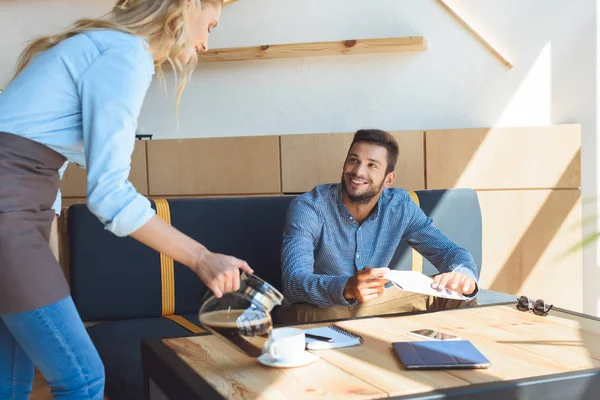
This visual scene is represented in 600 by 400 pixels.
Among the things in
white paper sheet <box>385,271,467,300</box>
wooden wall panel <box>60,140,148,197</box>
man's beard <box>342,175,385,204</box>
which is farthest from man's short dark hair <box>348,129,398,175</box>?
wooden wall panel <box>60,140,148,197</box>

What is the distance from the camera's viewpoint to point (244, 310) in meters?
1.34

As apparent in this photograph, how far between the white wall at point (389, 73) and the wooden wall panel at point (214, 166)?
32 centimetres

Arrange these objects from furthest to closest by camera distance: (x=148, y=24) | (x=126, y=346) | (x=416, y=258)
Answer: (x=416, y=258)
(x=126, y=346)
(x=148, y=24)

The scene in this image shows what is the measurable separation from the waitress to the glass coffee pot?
0.02 metres

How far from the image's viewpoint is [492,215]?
3607 mm

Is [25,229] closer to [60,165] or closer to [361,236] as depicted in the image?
[60,165]

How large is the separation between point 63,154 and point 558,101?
2.98 metres

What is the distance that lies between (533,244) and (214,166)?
1.70 meters

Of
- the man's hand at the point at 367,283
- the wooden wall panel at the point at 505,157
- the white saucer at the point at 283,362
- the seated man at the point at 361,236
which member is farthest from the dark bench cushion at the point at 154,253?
the white saucer at the point at 283,362

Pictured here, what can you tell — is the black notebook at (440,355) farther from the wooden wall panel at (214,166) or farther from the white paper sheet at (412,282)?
the wooden wall panel at (214,166)

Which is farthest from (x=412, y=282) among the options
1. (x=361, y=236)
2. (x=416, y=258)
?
(x=416, y=258)

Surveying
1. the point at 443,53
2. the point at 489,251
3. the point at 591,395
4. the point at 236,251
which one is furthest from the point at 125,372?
the point at 443,53

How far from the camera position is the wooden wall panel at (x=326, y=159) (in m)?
3.64

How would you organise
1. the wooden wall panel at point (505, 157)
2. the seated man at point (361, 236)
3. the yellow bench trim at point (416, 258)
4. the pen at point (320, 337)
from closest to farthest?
1. the pen at point (320, 337)
2. the seated man at point (361, 236)
3. the yellow bench trim at point (416, 258)
4. the wooden wall panel at point (505, 157)
